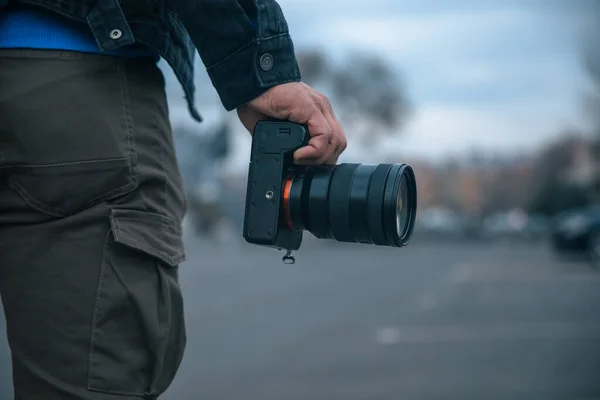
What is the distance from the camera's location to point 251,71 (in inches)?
61.3

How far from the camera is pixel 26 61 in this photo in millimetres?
1416

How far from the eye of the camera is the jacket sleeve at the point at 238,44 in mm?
1524

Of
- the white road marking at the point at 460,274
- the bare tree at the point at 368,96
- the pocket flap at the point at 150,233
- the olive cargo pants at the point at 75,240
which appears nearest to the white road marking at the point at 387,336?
the pocket flap at the point at 150,233

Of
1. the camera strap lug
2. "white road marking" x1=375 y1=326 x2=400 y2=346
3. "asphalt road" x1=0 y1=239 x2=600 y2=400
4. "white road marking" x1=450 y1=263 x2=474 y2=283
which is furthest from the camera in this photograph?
"white road marking" x1=450 y1=263 x2=474 y2=283

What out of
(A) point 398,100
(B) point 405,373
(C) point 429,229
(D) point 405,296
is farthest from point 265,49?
(A) point 398,100

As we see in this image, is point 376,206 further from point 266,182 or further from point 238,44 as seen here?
point 238,44

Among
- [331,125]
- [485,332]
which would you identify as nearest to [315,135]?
[331,125]

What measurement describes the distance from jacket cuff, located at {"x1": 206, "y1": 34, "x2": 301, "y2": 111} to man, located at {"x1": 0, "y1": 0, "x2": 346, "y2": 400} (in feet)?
0.09

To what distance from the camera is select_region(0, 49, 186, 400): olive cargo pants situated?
4.54 ft

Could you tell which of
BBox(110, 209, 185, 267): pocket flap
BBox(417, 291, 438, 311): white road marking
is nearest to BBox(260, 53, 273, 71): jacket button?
BBox(110, 209, 185, 267): pocket flap

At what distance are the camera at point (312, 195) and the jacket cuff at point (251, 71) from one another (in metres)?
0.07

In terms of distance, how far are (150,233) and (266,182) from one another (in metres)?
0.26

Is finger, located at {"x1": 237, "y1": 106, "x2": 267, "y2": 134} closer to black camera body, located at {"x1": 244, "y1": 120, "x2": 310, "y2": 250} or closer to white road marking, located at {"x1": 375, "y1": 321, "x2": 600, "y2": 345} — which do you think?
black camera body, located at {"x1": 244, "y1": 120, "x2": 310, "y2": 250}

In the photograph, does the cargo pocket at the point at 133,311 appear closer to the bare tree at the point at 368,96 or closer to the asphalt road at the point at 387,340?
the asphalt road at the point at 387,340
